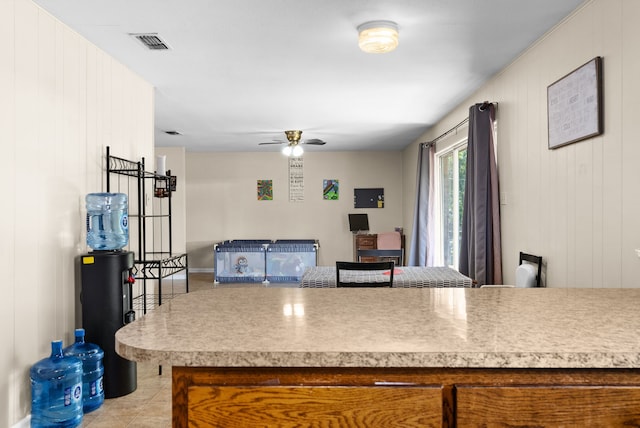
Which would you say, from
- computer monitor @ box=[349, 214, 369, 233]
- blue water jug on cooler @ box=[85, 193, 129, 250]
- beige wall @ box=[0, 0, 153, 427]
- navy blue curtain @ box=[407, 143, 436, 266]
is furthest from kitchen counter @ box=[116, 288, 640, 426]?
computer monitor @ box=[349, 214, 369, 233]

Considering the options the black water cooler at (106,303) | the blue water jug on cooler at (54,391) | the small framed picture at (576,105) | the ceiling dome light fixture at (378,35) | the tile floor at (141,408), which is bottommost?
the tile floor at (141,408)

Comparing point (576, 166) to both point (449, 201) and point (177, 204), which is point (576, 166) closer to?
point (449, 201)

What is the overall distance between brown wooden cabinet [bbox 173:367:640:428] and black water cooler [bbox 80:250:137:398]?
223 centimetres

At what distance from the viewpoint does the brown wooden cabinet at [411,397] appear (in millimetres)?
946

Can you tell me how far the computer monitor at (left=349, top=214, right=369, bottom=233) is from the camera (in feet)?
29.0

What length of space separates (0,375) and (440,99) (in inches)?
172

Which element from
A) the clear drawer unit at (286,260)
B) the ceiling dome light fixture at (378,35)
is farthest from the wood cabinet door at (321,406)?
the clear drawer unit at (286,260)

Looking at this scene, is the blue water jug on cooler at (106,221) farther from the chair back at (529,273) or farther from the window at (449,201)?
the window at (449,201)

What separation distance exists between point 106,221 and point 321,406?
2716 millimetres

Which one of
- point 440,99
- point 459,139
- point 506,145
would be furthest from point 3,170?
point 459,139

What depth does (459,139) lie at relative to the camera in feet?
17.4

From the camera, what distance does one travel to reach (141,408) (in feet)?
9.52

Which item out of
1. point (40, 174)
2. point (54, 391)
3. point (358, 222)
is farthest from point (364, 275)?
point (358, 222)

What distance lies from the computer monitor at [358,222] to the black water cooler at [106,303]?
239 inches
